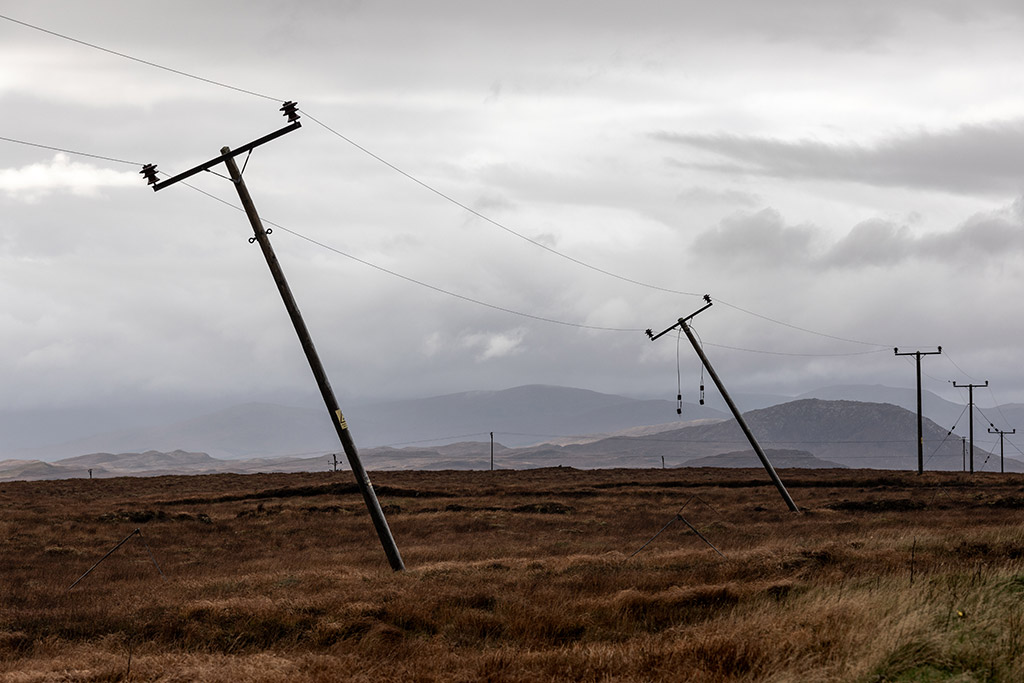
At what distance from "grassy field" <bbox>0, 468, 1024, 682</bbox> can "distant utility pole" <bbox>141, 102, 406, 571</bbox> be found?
1.47 metres

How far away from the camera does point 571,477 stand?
77438 millimetres

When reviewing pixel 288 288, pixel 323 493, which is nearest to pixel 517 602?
A: pixel 288 288

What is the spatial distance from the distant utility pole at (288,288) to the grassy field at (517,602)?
1468mm

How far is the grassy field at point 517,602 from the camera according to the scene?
11258 millimetres

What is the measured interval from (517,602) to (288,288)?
1113 cm

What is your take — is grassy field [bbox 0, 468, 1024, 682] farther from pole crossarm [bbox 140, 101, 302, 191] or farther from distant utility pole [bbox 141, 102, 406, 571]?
pole crossarm [bbox 140, 101, 302, 191]

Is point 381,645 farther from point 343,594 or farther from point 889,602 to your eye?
point 889,602

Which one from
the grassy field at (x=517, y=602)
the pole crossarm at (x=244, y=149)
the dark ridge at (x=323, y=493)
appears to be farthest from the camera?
the dark ridge at (x=323, y=493)

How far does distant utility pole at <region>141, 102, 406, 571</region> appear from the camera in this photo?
22.2 metres

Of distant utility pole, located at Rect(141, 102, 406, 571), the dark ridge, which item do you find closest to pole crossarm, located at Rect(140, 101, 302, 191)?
distant utility pole, located at Rect(141, 102, 406, 571)

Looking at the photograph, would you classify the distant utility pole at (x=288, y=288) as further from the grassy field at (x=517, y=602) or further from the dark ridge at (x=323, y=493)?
the dark ridge at (x=323, y=493)

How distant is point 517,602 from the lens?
15812 millimetres

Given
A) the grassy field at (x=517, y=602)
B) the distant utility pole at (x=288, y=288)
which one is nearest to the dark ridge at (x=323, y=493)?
the grassy field at (x=517, y=602)

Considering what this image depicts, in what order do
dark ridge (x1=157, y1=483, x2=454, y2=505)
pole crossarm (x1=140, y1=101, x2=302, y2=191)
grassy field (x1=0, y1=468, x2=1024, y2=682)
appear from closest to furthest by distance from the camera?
grassy field (x1=0, y1=468, x2=1024, y2=682) → pole crossarm (x1=140, y1=101, x2=302, y2=191) → dark ridge (x1=157, y1=483, x2=454, y2=505)
